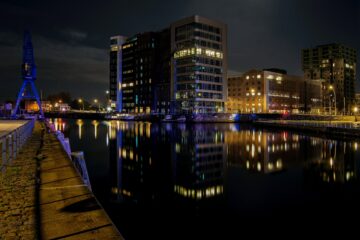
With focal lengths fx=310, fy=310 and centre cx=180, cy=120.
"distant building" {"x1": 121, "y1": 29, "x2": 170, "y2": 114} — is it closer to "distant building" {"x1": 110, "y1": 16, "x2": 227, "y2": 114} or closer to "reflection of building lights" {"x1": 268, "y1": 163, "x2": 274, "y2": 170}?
"distant building" {"x1": 110, "y1": 16, "x2": 227, "y2": 114}

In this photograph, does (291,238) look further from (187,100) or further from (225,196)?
(187,100)

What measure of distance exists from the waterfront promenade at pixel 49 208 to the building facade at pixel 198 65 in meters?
127

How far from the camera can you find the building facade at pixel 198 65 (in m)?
143

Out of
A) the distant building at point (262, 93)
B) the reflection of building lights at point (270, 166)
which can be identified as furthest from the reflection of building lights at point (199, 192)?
the distant building at point (262, 93)

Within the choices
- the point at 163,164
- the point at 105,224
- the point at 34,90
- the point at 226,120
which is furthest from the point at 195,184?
the point at 226,120

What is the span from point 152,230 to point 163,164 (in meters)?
15.5

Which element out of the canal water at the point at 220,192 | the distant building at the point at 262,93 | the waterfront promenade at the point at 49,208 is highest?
the distant building at the point at 262,93

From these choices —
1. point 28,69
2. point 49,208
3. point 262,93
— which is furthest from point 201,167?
point 262,93

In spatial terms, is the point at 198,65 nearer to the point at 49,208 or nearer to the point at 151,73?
the point at 151,73

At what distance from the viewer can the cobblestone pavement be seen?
292 inches

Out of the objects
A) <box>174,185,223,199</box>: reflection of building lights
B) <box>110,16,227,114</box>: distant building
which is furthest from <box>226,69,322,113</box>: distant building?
<box>174,185,223,199</box>: reflection of building lights

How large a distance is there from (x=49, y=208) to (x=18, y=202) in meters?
1.36

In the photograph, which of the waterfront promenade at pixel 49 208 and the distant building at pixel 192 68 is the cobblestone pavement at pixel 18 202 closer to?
the waterfront promenade at pixel 49 208

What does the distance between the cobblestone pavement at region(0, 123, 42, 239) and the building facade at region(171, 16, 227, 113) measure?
125708 mm
